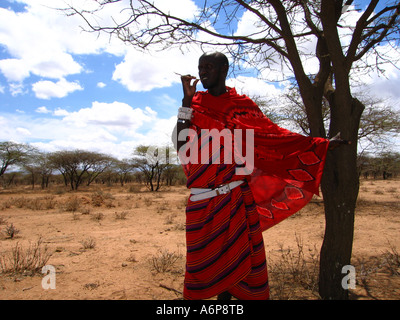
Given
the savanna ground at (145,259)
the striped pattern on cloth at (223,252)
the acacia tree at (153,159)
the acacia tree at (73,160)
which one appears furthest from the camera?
the acacia tree at (73,160)

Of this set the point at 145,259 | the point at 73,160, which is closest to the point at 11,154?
the point at 73,160

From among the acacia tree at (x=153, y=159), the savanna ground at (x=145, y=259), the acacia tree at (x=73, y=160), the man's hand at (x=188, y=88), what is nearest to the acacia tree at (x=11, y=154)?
the acacia tree at (x=73, y=160)

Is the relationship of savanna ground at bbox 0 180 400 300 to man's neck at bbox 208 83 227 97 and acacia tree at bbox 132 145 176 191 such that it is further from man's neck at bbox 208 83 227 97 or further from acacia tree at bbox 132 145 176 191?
acacia tree at bbox 132 145 176 191

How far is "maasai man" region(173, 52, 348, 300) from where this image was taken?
1812mm

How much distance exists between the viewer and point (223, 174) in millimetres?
1877

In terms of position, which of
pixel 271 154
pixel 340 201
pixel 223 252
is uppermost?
pixel 271 154

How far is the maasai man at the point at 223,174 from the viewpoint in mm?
1812

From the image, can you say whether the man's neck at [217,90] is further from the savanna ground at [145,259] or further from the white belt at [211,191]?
the savanna ground at [145,259]

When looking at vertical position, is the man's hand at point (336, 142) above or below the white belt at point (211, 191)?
above

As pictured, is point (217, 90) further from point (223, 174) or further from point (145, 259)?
point (145, 259)

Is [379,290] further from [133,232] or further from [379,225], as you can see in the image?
[133,232]

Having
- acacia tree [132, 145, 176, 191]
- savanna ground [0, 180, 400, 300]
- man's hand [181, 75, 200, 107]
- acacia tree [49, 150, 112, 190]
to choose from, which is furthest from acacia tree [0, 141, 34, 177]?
man's hand [181, 75, 200, 107]
